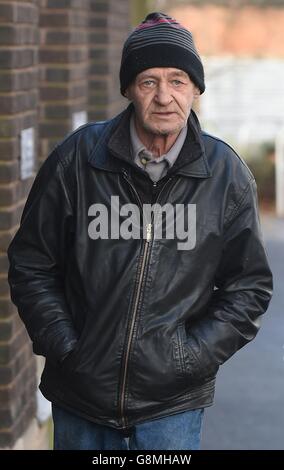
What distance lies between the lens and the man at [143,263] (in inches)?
146

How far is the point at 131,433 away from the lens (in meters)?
3.82

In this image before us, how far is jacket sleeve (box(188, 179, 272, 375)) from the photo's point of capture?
12.5 ft

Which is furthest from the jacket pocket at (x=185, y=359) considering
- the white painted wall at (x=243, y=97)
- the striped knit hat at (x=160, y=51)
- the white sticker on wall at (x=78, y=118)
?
the white painted wall at (x=243, y=97)

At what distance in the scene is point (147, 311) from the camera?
12.1ft

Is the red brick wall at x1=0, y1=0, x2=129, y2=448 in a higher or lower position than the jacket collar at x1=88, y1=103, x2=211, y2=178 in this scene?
lower

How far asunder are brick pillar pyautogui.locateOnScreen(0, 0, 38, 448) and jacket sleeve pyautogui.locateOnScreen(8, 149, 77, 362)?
151 centimetres

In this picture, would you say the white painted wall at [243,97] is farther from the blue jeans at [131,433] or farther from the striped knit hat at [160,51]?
the blue jeans at [131,433]

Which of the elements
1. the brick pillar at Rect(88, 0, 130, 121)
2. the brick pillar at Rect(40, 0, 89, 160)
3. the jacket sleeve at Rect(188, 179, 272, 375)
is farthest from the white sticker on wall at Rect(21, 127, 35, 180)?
the brick pillar at Rect(88, 0, 130, 121)

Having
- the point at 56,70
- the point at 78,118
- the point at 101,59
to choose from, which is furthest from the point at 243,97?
the point at 56,70

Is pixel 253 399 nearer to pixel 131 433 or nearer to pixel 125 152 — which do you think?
pixel 131 433

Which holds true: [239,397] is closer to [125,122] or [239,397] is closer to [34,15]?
[34,15]

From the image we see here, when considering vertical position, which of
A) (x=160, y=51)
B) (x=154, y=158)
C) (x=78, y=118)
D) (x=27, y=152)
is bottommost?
(x=78, y=118)

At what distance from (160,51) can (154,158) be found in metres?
0.32

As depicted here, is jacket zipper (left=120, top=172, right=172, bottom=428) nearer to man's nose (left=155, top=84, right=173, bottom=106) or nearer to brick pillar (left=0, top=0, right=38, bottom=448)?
man's nose (left=155, top=84, right=173, bottom=106)
